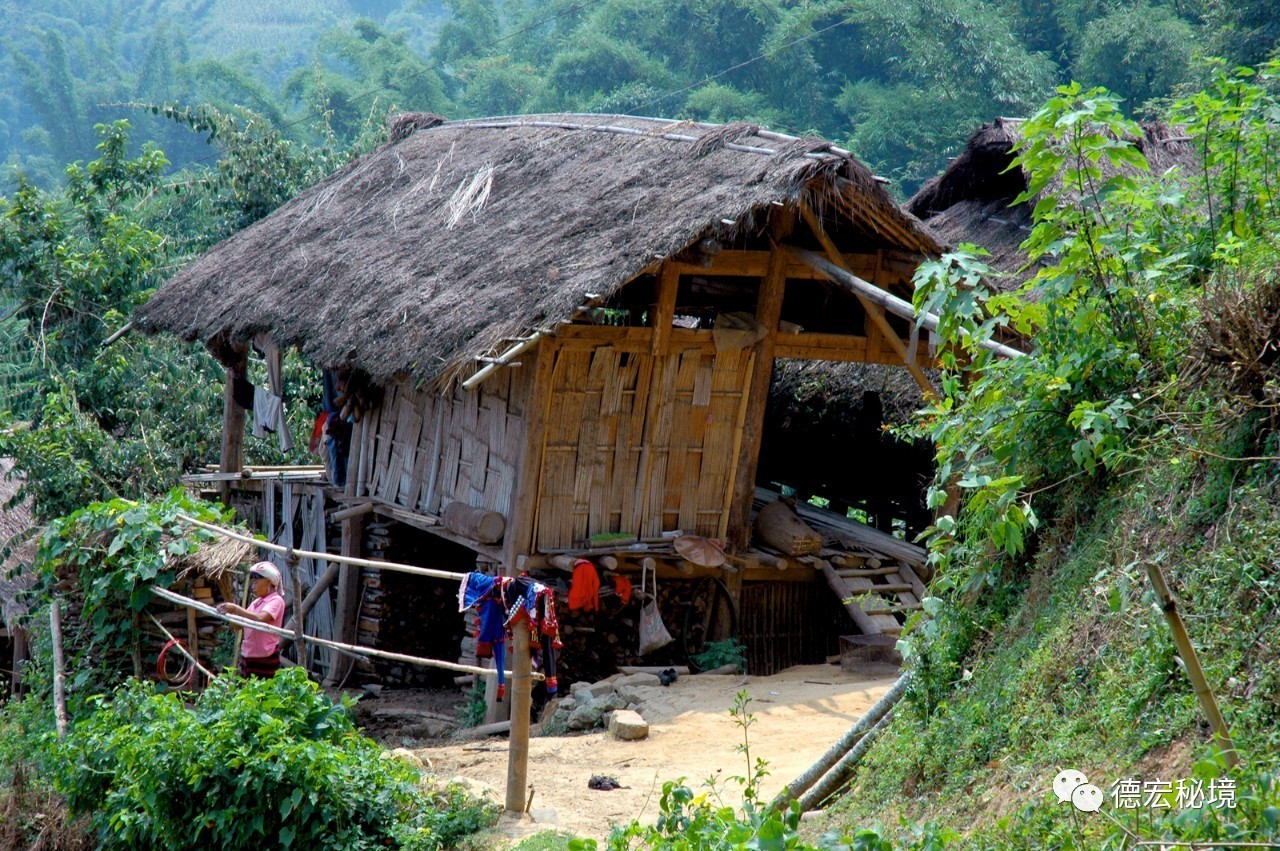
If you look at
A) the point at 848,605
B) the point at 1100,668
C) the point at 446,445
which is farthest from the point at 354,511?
the point at 1100,668

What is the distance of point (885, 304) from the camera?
7824 millimetres

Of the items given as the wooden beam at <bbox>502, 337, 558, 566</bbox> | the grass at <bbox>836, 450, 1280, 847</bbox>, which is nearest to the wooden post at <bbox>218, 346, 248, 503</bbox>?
the wooden beam at <bbox>502, 337, 558, 566</bbox>

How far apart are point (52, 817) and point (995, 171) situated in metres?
11.3

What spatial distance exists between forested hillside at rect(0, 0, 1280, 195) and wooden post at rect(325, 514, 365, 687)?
9.73 m

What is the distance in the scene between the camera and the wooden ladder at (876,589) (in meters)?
9.29

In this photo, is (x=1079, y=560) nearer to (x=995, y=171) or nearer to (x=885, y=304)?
(x=885, y=304)

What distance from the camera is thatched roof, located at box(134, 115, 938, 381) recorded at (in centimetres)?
820

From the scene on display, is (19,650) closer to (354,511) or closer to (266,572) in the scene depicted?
(354,511)

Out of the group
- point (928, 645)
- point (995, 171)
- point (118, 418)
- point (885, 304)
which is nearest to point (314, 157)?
point (118, 418)

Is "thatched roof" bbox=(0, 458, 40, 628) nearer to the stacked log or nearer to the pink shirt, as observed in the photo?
the pink shirt

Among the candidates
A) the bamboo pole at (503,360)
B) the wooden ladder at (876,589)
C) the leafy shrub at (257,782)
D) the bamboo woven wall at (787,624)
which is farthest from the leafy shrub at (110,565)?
the wooden ladder at (876,589)

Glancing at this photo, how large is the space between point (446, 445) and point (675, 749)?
11.9 feet

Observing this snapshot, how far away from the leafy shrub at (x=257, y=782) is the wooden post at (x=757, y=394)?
4.06 metres

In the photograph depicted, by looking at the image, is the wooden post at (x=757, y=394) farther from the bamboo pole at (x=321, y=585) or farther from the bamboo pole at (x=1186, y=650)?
the bamboo pole at (x=1186, y=650)
